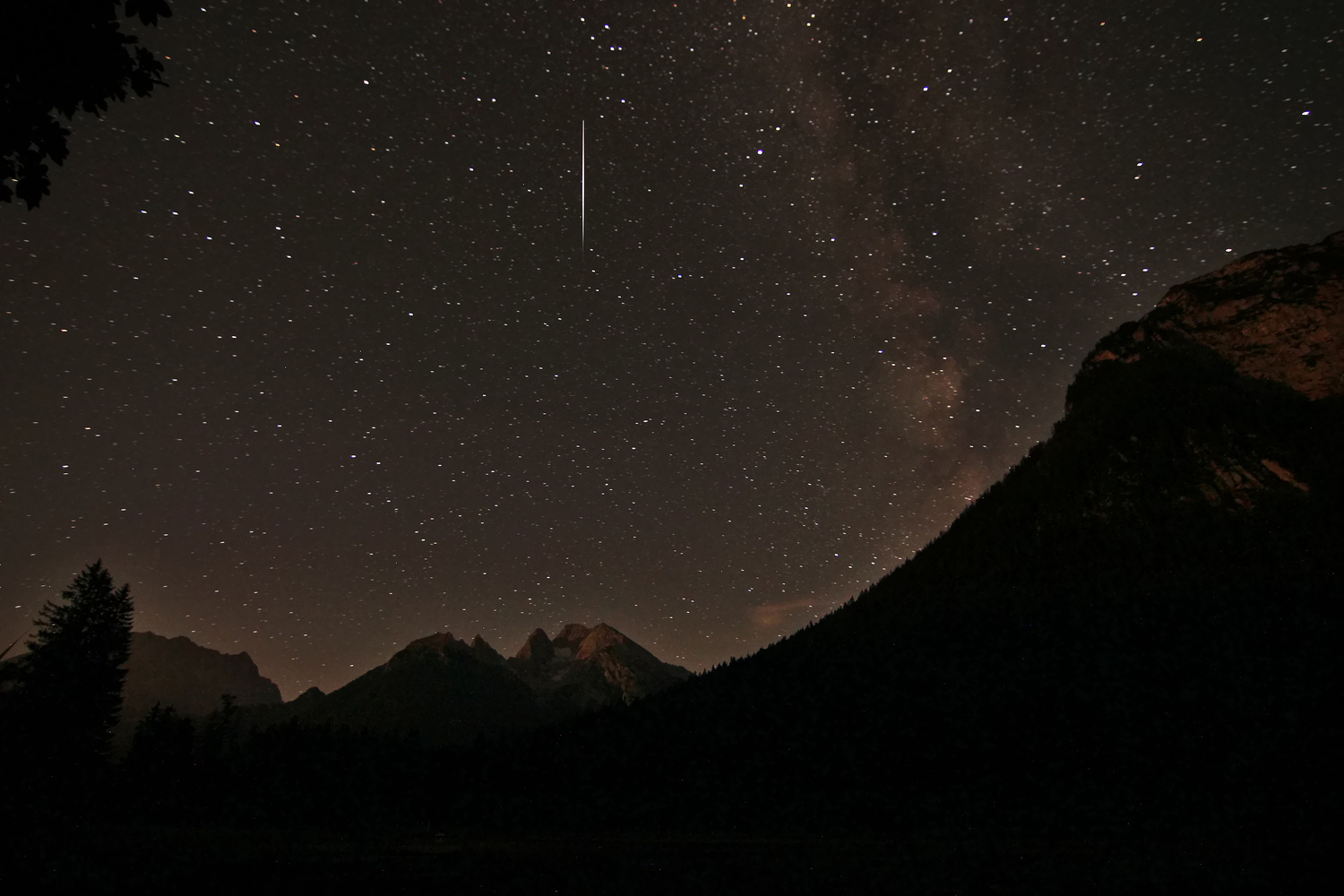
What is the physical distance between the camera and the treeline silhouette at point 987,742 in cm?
1013

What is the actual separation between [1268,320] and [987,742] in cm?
4985

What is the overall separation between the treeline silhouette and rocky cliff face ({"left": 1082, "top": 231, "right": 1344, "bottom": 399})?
11.4 feet

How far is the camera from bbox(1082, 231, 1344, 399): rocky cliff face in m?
47.2

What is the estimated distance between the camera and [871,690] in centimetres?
3372

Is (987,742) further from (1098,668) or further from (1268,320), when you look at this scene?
(1268,320)

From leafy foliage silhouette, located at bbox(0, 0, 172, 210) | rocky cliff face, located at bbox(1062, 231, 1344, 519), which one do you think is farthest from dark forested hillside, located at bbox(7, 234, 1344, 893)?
leafy foliage silhouette, located at bbox(0, 0, 172, 210)

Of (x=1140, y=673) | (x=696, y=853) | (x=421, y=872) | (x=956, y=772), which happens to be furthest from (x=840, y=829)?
(x=1140, y=673)

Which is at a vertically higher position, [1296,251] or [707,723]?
[1296,251]

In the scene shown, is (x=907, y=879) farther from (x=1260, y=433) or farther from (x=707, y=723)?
(x=1260, y=433)

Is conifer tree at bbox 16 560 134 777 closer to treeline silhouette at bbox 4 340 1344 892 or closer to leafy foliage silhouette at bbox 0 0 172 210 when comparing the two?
treeline silhouette at bbox 4 340 1344 892

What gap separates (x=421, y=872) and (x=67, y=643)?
158 feet

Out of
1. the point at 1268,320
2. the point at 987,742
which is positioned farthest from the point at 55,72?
the point at 1268,320

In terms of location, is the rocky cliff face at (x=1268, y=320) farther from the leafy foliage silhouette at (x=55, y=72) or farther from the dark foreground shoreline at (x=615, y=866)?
the leafy foliage silhouette at (x=55, y=72)

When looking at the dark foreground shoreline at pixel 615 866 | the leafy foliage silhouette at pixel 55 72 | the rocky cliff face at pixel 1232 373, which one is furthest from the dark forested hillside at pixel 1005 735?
the leafy foliage silhouette at pixel 55 72
